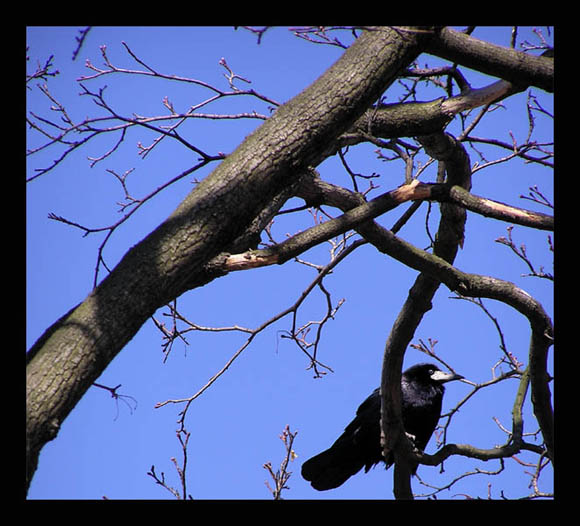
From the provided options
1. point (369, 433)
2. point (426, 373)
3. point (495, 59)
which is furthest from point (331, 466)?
point (495, 59)

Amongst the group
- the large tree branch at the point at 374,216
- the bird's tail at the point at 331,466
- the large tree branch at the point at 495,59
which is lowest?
the bird's tail at the point at 331,466

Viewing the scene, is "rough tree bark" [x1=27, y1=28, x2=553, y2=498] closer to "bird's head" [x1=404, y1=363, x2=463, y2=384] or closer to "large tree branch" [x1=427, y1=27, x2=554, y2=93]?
"large tree branch" [x1=427, y1=27, x2=554, y2=93]

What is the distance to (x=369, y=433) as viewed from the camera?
5.38 meters

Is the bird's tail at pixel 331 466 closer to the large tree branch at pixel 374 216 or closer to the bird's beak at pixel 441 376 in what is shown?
the bird's beak at pixel 441 376

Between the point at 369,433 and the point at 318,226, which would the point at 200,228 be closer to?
the point at 318,226

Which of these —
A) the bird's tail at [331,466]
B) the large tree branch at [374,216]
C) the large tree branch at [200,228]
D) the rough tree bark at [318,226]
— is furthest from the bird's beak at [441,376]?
the large tree branch at [200,228]

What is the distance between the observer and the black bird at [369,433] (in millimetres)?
5395

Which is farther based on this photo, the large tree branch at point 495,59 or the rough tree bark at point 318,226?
the large tree branch at point 495,59

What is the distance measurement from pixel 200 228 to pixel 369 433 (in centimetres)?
319

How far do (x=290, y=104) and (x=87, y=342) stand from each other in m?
1.34

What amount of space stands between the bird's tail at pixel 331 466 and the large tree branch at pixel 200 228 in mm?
2713

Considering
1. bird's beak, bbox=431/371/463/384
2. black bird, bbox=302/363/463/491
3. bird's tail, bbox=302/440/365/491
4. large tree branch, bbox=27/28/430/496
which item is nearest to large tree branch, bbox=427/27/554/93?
large tree branch, bbox=27/28/430/496

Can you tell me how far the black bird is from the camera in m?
5.39
